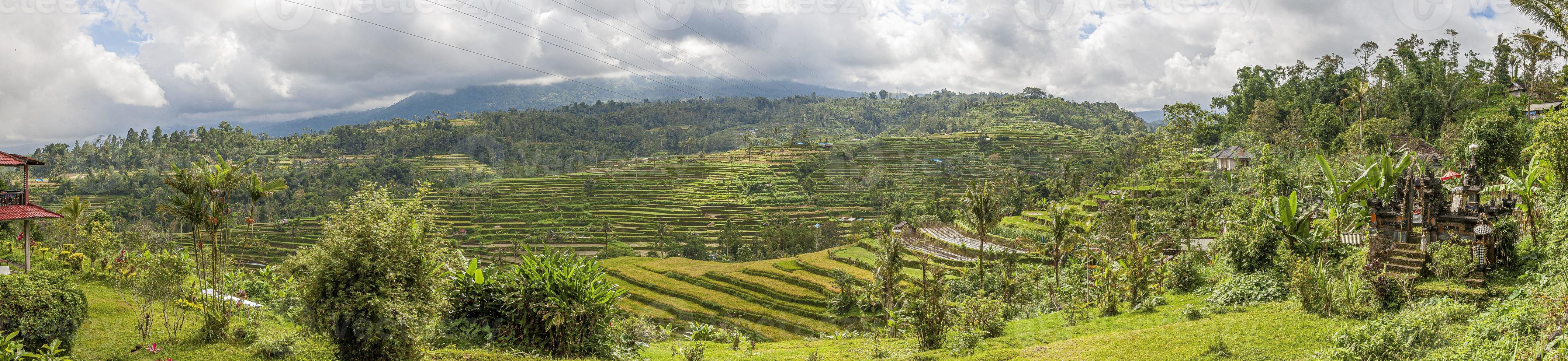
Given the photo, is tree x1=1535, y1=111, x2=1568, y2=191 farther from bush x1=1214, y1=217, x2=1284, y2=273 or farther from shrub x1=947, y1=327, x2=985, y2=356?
shrub x1=947, y1=327, x2=985, y2=356

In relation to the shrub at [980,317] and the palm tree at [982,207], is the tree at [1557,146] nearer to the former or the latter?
the shrub at [980,317]

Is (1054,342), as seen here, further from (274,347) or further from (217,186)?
(217,186)

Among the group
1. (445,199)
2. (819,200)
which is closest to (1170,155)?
(819,200)

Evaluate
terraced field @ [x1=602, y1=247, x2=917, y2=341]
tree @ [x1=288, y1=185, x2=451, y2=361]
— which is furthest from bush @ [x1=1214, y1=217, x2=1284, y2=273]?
terraced field @ [x1=602, y1=247, x2=917, y2=341]

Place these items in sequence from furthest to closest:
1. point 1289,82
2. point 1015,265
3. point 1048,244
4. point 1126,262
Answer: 1. point 1289,82
2. point 1015,265
3. point 1048,244
4. point 1126,262

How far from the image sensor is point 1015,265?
26250 millimetres

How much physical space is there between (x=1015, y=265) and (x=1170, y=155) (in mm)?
11631

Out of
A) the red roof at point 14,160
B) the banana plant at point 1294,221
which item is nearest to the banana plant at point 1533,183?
the banana plant at point 1294,221

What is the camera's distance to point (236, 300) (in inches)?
413

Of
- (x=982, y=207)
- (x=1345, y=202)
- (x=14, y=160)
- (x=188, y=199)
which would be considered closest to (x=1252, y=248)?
(x=1345, y=202)

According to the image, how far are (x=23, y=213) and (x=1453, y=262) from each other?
21133 mm

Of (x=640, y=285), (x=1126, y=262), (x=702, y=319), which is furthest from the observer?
(x=640, y=285)

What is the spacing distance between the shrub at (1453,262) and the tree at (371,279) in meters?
11.8

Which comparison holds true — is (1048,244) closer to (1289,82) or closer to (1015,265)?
(1015,265)
